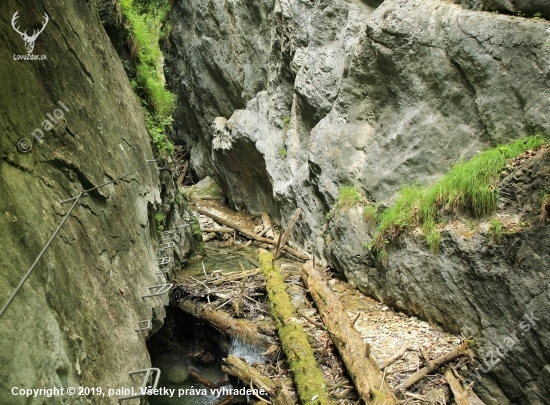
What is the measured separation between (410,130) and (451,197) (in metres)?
2.46

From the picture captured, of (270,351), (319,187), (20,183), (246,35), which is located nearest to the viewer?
(20,183)

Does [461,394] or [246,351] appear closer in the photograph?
[461,394]

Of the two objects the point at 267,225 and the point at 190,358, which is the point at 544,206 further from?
the point at 267,225

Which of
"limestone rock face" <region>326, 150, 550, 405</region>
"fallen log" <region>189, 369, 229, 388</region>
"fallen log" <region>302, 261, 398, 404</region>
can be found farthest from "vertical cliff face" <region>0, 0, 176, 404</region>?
"limestone rock face" <region>326, 150, 550, 405</region>

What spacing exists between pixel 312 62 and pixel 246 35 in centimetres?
670

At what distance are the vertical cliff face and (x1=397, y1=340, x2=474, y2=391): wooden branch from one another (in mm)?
3670

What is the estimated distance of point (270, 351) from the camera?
24.7ft

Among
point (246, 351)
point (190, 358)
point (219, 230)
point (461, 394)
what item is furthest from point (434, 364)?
point (219, 230)

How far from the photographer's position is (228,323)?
336 inches

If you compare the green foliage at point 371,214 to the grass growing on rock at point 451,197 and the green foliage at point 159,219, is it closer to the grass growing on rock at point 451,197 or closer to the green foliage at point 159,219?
the grass growing on rock at point 451,197

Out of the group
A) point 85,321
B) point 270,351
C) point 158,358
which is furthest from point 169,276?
point 85,321

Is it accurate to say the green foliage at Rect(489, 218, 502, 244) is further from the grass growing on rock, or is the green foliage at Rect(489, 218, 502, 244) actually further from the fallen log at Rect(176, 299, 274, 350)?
the fallen log at Rect(176, 299, 274, 350)

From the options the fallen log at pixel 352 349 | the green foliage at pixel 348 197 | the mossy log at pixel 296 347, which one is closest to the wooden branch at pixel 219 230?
the mossy log at pixel 296 347

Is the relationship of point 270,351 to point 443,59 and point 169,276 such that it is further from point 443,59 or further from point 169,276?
point 443,59
